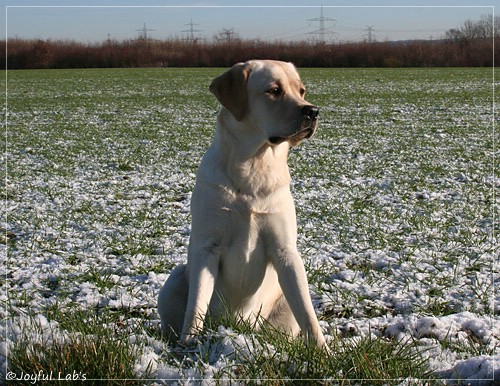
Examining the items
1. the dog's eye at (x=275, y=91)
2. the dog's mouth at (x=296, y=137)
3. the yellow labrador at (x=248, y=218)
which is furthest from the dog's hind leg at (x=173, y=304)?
the dog's eye at (x=275, y=91)

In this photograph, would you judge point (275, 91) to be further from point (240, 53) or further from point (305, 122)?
point (240, 53)

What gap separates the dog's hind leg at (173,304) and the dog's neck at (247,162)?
0.77 meters

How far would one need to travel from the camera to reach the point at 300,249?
→ 18.6ft

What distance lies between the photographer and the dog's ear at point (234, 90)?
3596mm

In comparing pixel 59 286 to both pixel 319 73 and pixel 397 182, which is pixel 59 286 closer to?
pixel 397 182

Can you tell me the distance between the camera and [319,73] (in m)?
35.6

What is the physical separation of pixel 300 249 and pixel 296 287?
2.28 meters

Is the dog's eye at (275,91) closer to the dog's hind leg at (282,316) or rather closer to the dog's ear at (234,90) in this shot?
the dog's ear at (234,90)

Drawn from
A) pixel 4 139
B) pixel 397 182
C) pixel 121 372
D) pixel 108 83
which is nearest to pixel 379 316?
pixel 121 372

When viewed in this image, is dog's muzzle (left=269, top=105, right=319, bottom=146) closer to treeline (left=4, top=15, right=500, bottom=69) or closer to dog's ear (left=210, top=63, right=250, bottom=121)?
dog's ear (left=210, top=63, right=250, bottom=121)

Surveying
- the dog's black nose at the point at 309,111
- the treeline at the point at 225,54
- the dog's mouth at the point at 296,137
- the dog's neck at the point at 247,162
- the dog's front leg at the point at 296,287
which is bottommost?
the dog's front leg at the point at 296,287

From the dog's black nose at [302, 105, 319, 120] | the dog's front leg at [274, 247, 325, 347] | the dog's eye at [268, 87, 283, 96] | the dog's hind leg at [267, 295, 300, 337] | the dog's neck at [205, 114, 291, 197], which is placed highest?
the dog's eye at [268, 87, 283, 96]

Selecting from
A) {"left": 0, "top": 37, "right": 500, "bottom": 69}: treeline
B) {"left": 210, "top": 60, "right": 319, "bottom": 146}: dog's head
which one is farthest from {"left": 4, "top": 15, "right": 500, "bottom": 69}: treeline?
{"left": 210, "top": 60, "right": 319, "bottom": 146}: dog's head

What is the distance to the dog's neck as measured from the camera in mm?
3492
